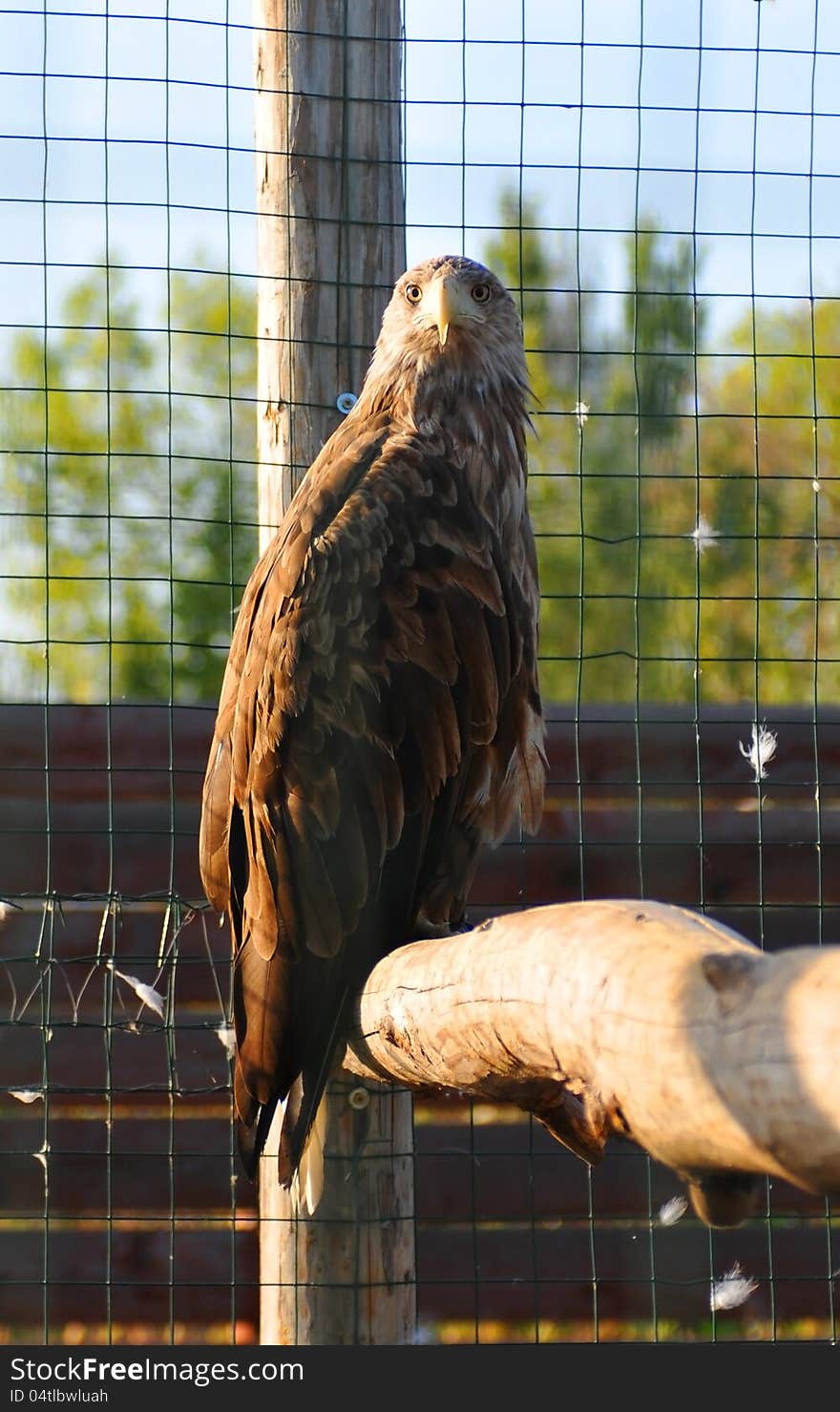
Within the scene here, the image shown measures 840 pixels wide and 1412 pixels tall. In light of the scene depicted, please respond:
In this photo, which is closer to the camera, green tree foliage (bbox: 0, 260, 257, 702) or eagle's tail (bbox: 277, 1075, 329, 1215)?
eagle's tail (bbox: 277, 1075, 329, 1215)

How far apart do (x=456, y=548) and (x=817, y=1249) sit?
2.88m

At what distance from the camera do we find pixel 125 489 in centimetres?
433

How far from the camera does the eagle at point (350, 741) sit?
2.61 metres

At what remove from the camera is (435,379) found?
302cm

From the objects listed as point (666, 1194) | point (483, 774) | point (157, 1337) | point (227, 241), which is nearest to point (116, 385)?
point (227, 241)

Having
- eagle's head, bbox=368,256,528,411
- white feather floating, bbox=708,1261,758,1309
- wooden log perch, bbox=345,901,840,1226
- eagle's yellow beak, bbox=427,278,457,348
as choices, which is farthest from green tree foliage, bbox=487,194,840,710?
wooden log perch, bbox=345,901,840,1226

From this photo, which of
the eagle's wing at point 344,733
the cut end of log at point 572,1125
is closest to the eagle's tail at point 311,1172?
the eagle's wing at point 344,733

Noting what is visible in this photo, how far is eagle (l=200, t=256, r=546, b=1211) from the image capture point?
8.56 ft

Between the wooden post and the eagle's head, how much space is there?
8cm

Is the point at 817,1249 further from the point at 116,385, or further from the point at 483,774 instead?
the point at 116,385

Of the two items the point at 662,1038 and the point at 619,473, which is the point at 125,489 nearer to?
the point at 619,473

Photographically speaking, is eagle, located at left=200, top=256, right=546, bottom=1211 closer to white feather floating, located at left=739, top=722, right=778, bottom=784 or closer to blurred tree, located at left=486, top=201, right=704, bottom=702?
blurred tree, located at left=486, top=201, right=704, bottom=702

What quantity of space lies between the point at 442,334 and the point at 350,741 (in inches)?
34.5

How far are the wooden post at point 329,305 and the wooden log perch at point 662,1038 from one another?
42.1 inches
